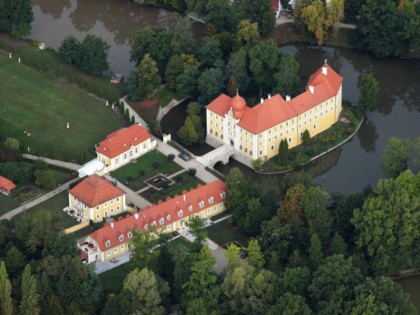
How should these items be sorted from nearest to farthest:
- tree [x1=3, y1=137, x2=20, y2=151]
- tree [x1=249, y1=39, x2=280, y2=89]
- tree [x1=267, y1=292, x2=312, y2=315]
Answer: tree [x1=267, y1=292, x2=312, y2=315]
tree [x1=3, y1=137, x2=20, y2=151]
tree [x1=249, y1=39, x2=280, y2=89]

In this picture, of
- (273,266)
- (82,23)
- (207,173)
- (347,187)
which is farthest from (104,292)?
(82,23)

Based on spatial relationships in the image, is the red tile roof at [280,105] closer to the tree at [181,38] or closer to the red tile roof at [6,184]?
the tree at [181,38]

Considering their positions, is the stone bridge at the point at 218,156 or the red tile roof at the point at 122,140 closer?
the red tile roof at the point at 122,140

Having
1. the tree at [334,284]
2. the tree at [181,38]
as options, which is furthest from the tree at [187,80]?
the tree at [334,284]

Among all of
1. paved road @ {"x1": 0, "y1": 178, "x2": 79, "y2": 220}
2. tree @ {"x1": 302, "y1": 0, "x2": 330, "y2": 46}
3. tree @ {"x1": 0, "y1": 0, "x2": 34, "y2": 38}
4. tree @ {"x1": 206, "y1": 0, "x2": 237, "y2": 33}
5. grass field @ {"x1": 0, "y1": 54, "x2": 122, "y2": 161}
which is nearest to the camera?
paved road @ {"x1": 0, "y1": 178, "x2": 79, "y2": 220}

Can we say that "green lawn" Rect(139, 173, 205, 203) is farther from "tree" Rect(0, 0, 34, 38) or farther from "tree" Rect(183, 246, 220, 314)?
"tree" Rect(0, 0, 34, 38)

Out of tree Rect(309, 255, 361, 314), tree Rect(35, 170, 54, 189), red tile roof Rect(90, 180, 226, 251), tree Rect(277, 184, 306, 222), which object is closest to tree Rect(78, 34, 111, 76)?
tree Rect(35, 170, 54, 189)
